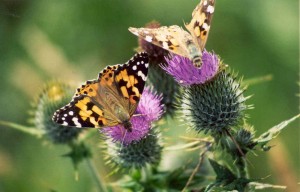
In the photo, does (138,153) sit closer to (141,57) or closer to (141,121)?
(141,121)

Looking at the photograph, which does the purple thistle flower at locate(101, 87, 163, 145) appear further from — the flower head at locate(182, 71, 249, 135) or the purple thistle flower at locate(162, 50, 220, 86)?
the purple thistle flower at locate(162, 50, 220, 86)

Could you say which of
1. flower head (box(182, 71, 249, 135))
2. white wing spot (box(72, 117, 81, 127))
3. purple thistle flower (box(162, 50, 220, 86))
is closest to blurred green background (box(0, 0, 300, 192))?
white wing spot (box(72, 117, 81, 127))

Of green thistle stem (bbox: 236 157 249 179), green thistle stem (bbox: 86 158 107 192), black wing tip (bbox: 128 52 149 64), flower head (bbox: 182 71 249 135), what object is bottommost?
green thistle stem (bbox: 236 157 249 179)

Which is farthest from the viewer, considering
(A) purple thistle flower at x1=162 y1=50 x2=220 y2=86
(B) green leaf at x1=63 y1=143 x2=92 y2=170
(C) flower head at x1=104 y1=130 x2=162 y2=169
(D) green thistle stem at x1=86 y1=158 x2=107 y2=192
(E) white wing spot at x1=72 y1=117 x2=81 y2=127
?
(B) green leaf at x1=63 y1=143 x2=92 y2=170

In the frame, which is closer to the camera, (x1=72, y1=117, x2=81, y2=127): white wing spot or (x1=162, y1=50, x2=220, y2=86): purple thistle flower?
(x1=162, y1=50, x2=220, y2=86): purple thistle flower

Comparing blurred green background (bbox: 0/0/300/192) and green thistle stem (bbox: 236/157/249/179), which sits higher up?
blurred green background (bbox: 0/0/300/192)

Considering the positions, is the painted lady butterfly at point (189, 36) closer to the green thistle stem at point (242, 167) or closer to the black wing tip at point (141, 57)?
the black wing tip at point (141, 57)
